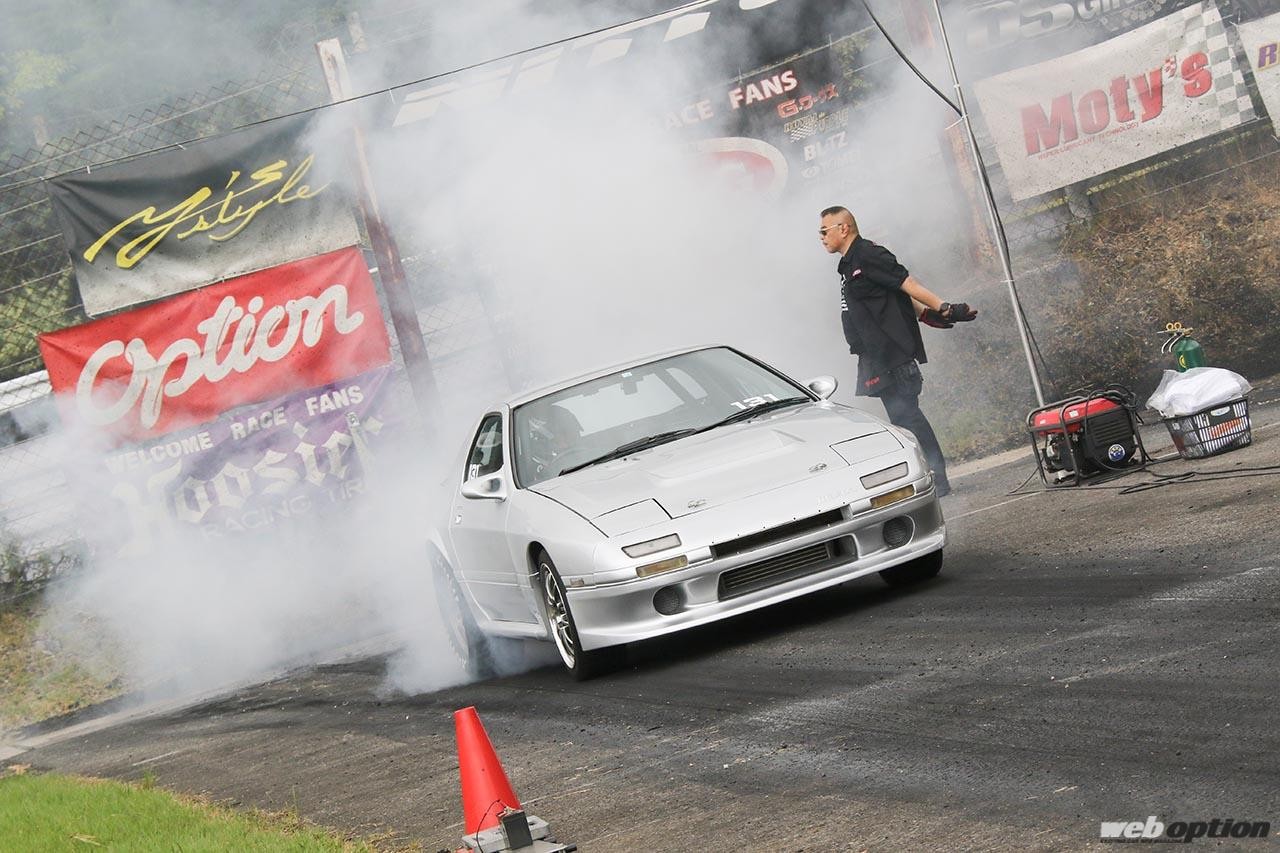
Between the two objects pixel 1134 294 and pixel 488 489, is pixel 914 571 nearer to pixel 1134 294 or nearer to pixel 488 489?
pixel 488 489

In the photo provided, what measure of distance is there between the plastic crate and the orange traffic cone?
5358 mm

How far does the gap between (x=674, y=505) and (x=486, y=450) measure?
180 centimetres

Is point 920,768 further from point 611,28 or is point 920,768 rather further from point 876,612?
point 611,28

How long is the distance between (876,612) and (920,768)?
2393mm

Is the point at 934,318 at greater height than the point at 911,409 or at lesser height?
greater

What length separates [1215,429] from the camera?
865cm

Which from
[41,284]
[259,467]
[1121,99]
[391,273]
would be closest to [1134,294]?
[1121,99]

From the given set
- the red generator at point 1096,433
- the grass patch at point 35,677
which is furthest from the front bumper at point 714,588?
the grass patch at point 35,677

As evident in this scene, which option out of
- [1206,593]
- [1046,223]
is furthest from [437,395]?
[1206,593]

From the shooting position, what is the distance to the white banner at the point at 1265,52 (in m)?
12.3

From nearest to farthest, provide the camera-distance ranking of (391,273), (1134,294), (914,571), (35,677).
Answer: (914,571)
(35,677)
(391,273)
(1134,294)

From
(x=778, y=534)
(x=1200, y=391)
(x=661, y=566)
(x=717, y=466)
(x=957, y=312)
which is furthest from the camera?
(x=957, y=312)

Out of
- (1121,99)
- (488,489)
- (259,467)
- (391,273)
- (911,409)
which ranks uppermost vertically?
(391,273)

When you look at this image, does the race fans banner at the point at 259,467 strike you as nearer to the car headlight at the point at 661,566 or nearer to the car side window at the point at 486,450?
the car side window at the point at 486,450
